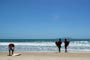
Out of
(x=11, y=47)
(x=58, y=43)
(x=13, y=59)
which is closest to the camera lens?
(x=13, y=59)

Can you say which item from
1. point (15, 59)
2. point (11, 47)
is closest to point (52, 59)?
point (15, 59)

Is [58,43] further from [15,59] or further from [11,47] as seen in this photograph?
[15,59]

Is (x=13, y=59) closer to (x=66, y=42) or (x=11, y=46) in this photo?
(x=11, y=46)

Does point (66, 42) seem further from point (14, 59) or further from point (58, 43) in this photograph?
point (14, 59)

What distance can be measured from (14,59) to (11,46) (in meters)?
4.39

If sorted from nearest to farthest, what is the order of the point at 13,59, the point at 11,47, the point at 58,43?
the point at 13,59 < the point at 11,47 < the point at 58,43

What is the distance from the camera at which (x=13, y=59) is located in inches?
554

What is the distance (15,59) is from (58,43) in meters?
7.71

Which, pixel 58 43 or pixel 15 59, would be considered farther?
pixel 58 43

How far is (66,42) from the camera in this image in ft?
68.1

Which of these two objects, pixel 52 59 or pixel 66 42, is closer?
pixel 52 59

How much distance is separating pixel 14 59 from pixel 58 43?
775 centimetres

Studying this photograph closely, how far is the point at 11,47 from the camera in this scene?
1822cm

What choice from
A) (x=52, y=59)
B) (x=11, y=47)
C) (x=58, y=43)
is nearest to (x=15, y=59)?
(x=52, y=59)
